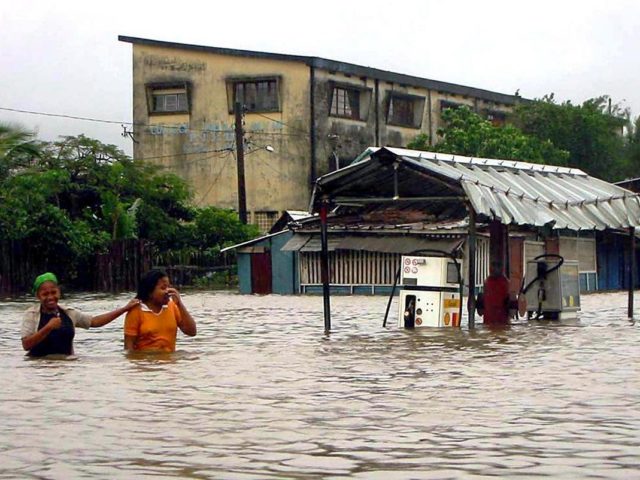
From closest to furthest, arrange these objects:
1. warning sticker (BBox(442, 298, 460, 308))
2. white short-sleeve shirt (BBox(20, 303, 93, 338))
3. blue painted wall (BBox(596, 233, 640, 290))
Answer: white short-sleeve shirt (BBox(20, 303, 93, 338)) < warning sticker (BBox(442, 298, 460, 308)) < blue painted wall (BBox(596, 233, 640, 290))

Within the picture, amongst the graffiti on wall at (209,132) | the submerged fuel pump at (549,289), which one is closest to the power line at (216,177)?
the graffiti on wall at (209,132)

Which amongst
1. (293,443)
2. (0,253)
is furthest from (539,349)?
(0,253)

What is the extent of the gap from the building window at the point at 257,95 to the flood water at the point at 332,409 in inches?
1517

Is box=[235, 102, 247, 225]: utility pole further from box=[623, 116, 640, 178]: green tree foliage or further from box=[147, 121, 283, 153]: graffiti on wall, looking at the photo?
box=[623, 116, 640, 178]: green tree foliage

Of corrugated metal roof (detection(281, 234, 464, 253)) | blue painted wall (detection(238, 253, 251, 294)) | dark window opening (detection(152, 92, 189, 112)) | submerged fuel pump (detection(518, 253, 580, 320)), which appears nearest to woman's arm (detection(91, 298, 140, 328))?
submerged fuel pump (detection(518, 253, 580, 320))

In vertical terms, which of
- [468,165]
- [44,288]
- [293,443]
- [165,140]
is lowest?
[293,443]

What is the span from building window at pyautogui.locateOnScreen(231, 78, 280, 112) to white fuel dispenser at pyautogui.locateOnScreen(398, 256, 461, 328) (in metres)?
36.2

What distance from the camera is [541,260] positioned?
75.9 ft

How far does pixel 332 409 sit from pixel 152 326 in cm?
524

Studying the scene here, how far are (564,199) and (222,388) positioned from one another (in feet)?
38.9

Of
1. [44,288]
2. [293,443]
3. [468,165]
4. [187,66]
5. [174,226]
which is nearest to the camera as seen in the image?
[293,443]

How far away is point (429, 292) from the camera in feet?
68.5

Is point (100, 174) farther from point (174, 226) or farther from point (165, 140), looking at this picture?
point (165, 140)

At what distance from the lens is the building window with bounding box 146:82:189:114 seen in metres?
58.0
